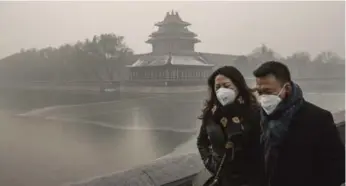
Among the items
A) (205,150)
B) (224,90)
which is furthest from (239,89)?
(205,150)

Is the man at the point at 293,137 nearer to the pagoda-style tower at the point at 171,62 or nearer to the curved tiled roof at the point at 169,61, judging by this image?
the pagoda-style tower at the point at 171,62

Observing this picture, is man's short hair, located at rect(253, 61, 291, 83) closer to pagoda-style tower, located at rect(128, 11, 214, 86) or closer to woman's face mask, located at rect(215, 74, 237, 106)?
woman's face mask, located at rect(215, 74, 237, 106)

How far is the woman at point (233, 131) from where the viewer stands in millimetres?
728

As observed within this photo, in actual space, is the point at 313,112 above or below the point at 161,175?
above

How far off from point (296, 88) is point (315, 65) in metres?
1.76

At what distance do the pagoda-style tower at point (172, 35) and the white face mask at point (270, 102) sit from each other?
1076 millimetres

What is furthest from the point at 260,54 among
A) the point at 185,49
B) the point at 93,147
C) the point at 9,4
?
the point at 9,4

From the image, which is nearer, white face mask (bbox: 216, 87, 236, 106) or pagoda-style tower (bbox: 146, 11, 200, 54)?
white face mask (bbox: 216, 87, 236, 106)

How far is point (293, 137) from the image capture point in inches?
26.5

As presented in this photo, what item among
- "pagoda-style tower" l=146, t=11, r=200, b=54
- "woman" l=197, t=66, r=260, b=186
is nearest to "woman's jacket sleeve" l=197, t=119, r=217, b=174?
"woman" l=197, t=66, r=260, b=186

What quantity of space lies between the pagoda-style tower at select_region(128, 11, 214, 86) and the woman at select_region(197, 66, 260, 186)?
1.07m

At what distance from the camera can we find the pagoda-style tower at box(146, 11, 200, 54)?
5.87 ft

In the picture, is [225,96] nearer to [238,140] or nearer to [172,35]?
[238,140]

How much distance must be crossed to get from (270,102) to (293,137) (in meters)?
0.08
